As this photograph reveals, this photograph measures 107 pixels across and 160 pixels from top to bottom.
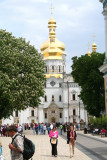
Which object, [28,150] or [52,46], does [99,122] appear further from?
[52,46]

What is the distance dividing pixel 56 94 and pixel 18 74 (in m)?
70.6

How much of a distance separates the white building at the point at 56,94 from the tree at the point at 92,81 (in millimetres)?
51715

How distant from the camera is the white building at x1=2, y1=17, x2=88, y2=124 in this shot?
10969cm

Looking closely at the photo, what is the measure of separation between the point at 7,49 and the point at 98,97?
53.8 feet

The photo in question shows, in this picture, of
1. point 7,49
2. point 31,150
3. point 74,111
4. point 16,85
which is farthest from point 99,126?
point 74,111

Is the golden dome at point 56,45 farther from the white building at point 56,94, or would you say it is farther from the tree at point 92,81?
the tree at point 92,81

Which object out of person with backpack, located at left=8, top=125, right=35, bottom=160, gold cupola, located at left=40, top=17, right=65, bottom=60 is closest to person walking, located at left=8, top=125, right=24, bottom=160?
person with backpack, located at left=8, top=125, right=35, bottom=160

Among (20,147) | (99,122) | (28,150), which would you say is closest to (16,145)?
(20,147)

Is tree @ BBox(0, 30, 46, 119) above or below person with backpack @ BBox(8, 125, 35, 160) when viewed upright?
above

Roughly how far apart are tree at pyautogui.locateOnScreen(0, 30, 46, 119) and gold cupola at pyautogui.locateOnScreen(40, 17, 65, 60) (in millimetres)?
70076

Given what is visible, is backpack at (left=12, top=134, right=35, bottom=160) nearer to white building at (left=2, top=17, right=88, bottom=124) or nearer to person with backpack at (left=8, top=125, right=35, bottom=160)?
→ person with backpack at (left=8, top=125, right=35, bottom=160)

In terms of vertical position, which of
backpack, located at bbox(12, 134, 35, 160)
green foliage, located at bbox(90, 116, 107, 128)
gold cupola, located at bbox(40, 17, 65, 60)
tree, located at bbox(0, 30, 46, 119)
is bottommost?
backpack, located at bbox(12, 134, 35, 160)

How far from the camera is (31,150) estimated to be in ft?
29.3

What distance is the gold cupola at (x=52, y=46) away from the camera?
4599 inches
